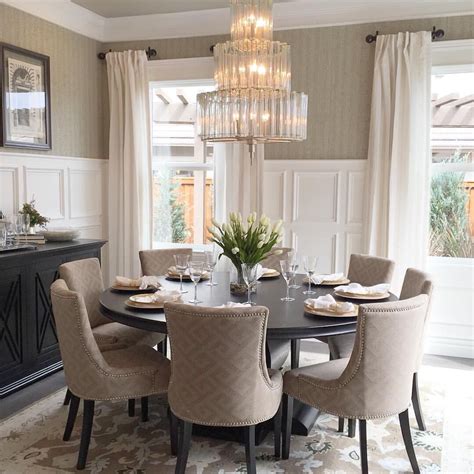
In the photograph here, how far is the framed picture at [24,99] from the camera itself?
4.02 m

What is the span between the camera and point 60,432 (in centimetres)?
299

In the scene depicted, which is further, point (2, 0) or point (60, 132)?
point (60, 132)

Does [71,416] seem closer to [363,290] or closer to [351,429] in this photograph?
[351,429]

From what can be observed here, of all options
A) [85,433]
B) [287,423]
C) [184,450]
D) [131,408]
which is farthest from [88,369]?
[287,423]

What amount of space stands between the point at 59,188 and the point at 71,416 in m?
2.42

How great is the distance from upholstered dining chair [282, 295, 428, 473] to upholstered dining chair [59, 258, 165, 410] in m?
1.17

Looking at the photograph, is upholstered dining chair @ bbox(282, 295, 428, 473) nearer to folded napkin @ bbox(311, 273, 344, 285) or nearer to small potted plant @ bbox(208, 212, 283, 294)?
small potted plant @ bbox(208, 212, 283, 294)

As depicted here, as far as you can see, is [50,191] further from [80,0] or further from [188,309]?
[188,309]

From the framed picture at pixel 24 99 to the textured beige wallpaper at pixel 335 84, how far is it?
2035 millimetres

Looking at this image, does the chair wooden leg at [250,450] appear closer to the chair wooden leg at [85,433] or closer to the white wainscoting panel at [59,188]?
the chair wooden leg at [85,433]

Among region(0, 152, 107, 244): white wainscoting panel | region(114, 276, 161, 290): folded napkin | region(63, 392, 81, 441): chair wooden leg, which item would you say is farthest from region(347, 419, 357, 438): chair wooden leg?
region(0, 152, 107, 244): white wainscoting panel

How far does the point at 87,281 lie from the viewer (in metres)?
3.38

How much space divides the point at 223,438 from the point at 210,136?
1.67 metres

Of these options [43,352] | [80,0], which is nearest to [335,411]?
[43,352]
